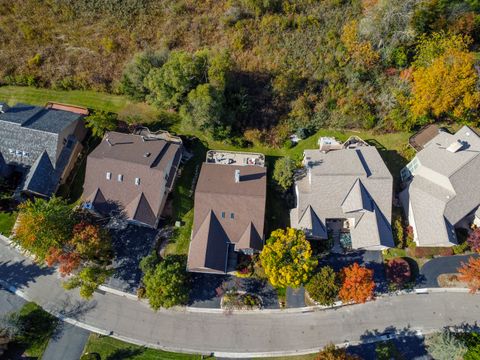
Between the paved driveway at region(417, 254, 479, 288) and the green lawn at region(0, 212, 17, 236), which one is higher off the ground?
the green lawn at region(0, 212, 17, 236)

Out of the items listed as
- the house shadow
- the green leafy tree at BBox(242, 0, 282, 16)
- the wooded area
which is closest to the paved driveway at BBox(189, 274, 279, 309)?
the house shadow

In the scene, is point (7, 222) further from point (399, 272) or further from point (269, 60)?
point (399, 272)

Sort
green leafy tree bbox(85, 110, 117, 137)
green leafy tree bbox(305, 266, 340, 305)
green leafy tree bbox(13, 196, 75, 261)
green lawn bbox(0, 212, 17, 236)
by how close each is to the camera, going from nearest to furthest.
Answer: green leafy tree bbox(305, 266, 340, 305) < green leafy tree bbox(13, 196, 75, 261) < green lawn bbox(0, 212, 17, 236) < green leafy tree bbox(85, 110, 117, 137)

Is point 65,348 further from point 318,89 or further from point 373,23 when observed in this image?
point 373,23

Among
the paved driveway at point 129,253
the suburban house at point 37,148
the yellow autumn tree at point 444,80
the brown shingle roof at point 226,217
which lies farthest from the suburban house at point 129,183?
the yellow autumn tree at point 444,80

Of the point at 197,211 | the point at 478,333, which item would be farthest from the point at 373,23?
the point at 478,333

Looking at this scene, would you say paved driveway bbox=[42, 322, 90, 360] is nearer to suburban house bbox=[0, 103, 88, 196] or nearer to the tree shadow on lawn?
the tree shadow on lawn
